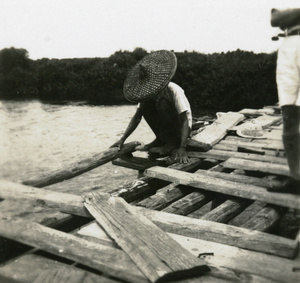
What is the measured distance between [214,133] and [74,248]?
3389 millimetres

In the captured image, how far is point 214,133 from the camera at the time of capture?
16.4ft

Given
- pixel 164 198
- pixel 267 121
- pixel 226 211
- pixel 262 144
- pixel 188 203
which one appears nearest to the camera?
pixel 226 211

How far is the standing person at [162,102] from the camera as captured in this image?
12.4 ft

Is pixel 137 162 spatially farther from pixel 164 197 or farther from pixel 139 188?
pixel 164 197

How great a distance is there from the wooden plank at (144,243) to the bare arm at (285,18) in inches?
63.4

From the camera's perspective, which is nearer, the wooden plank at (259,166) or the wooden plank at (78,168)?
the wooden plank at (259,166)

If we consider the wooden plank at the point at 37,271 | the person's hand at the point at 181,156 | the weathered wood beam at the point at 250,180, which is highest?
the person's hand at the point at 181,156

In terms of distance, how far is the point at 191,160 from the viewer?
4.00 m

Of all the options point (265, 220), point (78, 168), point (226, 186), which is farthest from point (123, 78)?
point (265, 220)

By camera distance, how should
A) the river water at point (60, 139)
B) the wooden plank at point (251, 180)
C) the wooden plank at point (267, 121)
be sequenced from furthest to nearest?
the river water at point (60, 139)
the wooden plank at point (267, 121)
the wooden plank at point (251, 180)

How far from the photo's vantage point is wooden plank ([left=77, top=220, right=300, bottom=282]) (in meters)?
1.65

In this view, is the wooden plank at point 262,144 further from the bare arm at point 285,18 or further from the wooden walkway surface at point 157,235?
the bare arm at point 285,18

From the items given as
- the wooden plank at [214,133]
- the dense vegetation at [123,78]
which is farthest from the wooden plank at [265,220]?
the dense vegetation at [123,78]

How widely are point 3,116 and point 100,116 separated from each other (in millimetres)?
3724
